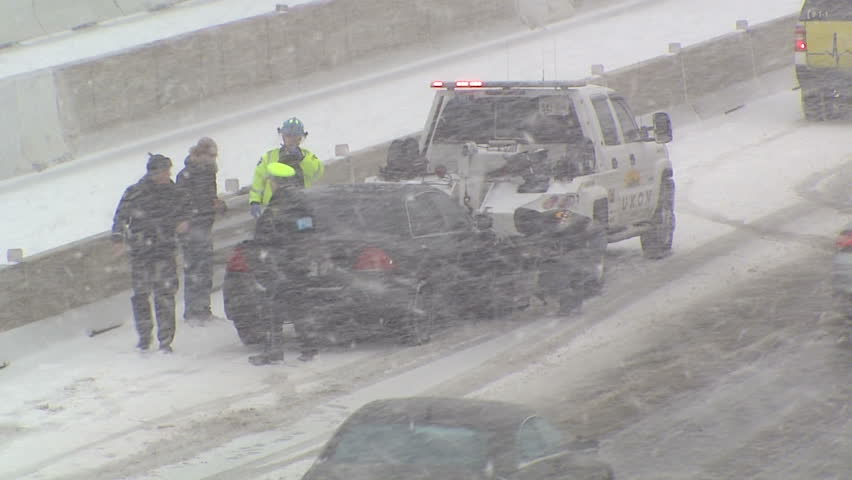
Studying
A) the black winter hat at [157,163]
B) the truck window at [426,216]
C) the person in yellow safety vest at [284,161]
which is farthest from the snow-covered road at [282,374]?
the black winter hat at [157,163]

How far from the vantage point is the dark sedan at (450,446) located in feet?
21.3

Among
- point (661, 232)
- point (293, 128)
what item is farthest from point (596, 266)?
point (293, 128)

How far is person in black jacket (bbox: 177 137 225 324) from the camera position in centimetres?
1341

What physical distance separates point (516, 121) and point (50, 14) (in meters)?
15.0

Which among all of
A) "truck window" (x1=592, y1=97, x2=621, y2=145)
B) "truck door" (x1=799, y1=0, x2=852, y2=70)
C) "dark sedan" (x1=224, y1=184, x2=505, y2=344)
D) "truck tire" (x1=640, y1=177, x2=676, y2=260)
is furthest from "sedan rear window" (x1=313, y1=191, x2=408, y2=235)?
"truck door" (x1=799, y1=0, x2=852, y2=70)

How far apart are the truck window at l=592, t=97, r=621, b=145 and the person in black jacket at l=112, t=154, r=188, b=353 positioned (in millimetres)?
4656

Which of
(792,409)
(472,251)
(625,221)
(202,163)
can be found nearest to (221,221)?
(202,163)

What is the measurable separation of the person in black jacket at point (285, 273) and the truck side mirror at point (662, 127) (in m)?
4.60

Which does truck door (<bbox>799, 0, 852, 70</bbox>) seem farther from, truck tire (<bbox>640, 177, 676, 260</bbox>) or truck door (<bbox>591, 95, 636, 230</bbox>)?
truck door (<bbox>591, 95, 636, 230</bbox>)

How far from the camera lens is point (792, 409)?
9883 mm

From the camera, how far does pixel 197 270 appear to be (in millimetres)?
13469

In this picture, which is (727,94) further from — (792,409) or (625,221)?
(792,409)

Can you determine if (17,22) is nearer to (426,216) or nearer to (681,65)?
(681,65)

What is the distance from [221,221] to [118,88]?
741cm
